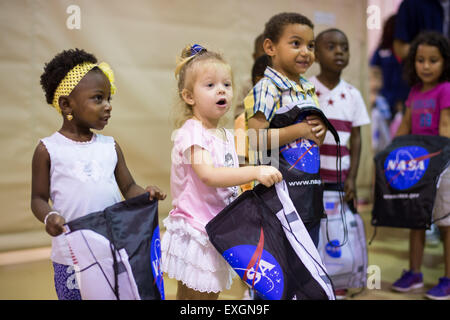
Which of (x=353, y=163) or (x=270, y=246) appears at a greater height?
(x=353, y=163)

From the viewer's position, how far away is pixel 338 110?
9.54ft

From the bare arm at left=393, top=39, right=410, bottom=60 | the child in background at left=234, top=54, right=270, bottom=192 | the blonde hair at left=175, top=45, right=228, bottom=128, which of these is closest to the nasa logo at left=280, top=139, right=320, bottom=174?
the child in background at left=234, top=54, right=270, bottom=192

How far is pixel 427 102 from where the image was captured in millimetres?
3129

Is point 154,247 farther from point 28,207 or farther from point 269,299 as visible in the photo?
point 28,207

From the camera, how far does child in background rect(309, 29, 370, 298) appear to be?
9.43 ft

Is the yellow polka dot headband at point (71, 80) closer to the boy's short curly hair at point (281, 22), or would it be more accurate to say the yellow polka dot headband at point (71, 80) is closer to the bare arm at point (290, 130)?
the bare arm at point (290, 130)

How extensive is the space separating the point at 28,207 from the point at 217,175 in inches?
77.4

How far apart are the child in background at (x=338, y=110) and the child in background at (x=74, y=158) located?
1.38 meters

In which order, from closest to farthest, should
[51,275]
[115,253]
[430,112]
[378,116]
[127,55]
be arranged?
[115,253], [51,275], [430,112], [127,55], [378,116]

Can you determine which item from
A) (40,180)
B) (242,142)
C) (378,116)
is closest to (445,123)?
(242,142)

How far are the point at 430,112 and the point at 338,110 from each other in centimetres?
70

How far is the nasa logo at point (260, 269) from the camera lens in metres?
1.83

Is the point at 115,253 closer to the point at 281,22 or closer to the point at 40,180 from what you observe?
the point at 40,180

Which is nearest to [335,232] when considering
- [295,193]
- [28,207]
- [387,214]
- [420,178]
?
[387,214]
